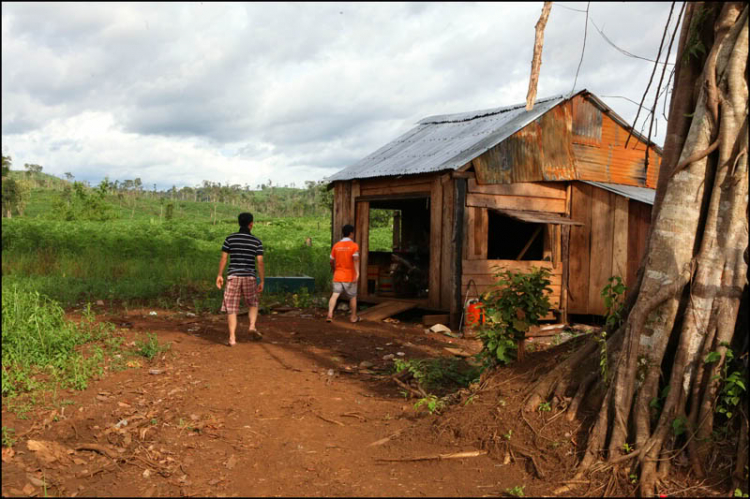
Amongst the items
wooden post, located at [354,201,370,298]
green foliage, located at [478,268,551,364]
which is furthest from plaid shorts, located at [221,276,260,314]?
wooden post, located at [354,201,370,298]

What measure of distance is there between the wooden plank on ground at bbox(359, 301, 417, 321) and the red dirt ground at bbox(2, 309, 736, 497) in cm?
377

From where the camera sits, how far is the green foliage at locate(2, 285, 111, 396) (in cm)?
611

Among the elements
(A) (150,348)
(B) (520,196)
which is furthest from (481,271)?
(A) (150,348)

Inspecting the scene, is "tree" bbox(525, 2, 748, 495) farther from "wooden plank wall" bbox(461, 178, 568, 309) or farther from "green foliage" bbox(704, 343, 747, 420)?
"wooden plank wall" bbox(461, 178, 568, 309)

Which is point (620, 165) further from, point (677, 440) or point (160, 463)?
point (160, 463)

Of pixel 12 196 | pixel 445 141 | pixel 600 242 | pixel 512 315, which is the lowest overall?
pixel 512 315

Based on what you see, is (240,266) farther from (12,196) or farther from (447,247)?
(12,196)

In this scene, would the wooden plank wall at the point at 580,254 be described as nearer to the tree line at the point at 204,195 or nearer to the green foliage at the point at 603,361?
the green foliage at the point at 603,361

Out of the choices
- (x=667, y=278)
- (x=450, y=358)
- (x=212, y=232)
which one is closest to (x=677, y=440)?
(x=667, y=278)

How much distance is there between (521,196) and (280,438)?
7.63 meters

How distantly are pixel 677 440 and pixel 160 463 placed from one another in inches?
145

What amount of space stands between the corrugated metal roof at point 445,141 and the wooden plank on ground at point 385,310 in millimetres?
2567

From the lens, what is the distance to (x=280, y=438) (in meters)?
5.08

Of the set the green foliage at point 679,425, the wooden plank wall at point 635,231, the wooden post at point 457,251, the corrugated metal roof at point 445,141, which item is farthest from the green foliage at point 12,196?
the green foliage at point 679,425
